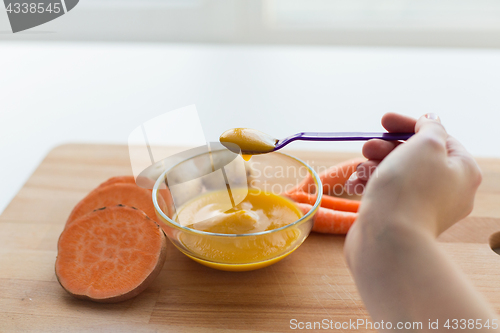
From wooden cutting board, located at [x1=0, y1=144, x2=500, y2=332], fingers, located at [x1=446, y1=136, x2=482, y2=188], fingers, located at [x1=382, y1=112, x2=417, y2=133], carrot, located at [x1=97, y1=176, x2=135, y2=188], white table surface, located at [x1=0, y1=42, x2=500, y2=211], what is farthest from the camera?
white table surface, located at [x1=0, y1=42, x2=500, y2=211]

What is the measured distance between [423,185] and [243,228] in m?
0.48

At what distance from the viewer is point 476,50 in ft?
11.2

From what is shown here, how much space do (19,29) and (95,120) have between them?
1.89 metres

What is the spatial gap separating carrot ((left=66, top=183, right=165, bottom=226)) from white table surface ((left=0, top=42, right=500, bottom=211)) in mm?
778

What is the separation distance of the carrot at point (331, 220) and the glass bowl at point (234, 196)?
0.28 ft

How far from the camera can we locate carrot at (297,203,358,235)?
1.28 m

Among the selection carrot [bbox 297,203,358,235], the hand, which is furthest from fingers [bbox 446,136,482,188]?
carrot [bbox 297,203,358,235]

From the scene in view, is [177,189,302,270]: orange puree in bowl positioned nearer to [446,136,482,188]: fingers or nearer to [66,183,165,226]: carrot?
[66,183,165,226]: carrot

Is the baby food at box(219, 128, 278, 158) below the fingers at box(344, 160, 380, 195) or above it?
above

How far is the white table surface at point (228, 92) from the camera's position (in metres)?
2.39

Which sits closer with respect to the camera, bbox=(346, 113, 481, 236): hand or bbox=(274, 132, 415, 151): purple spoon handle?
bbox=(346, 113, 481, 236): hand

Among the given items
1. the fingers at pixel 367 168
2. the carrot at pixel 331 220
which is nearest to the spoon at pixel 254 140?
the fingers at pixel 367 168

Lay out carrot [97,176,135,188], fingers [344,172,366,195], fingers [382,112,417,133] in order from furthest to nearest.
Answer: carrot [97,176,135,188]
fingers [344,172,366,195]
fingers [382,112,417,133]

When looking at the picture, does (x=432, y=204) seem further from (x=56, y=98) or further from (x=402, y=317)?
(x=56, y=98)
